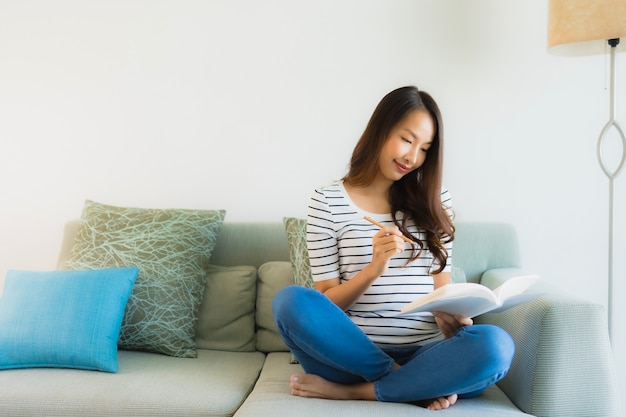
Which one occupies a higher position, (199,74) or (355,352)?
(199,74)

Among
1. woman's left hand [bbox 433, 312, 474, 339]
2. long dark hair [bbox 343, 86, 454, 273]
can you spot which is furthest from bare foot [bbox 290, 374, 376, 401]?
long dark hair [bbox 343, 86, 454, 273]

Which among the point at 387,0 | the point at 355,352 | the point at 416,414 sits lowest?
the point at 416,414

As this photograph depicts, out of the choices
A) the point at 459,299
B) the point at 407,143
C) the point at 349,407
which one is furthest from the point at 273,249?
the point at 459,299

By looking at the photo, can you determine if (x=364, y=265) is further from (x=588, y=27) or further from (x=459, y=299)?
(x=588, y=27)

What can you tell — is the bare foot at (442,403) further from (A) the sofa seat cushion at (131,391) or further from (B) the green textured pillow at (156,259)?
(B) the green textured pillow at (156,259)

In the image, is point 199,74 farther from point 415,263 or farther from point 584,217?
point 584,217

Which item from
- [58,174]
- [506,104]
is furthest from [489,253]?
[58,174]

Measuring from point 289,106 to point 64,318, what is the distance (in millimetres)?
1221

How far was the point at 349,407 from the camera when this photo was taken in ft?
5.75

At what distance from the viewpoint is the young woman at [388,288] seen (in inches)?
68.0

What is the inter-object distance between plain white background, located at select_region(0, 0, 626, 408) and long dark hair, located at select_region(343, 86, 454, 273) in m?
0.79

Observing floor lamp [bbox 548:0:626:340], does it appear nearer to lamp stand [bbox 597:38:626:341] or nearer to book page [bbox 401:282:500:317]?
lamp stand [bbox 597:38:626:341]

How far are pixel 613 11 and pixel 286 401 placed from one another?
1641 millimetres

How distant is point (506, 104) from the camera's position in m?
2.83
